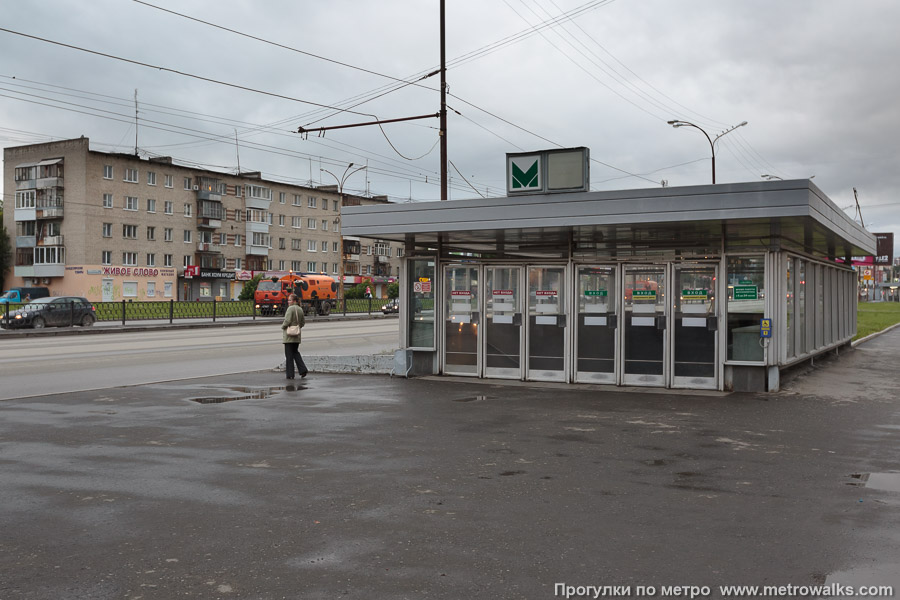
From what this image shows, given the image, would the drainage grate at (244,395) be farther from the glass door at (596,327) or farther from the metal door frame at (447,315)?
the glass door at (596,327)

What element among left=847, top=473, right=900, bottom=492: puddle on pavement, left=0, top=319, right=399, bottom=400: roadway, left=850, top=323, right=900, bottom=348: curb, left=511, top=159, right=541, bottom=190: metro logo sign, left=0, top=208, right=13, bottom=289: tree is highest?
left=0, top=208, right=13, bottom=289: tree

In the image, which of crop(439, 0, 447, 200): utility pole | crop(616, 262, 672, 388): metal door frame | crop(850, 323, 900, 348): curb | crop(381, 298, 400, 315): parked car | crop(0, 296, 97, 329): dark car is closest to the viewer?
crop(616, 262, 672, 388): metal door frame

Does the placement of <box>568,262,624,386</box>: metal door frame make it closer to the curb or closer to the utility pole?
the utility pole

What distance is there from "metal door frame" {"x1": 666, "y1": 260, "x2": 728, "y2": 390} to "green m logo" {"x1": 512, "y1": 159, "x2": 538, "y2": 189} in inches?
109

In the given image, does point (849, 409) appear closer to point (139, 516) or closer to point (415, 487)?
point (415, 487)

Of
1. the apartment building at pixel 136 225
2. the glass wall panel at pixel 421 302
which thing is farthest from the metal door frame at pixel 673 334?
the apartment building at pixel 136 225

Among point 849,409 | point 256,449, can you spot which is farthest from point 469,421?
point 849,409

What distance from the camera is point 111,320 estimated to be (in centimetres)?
3866

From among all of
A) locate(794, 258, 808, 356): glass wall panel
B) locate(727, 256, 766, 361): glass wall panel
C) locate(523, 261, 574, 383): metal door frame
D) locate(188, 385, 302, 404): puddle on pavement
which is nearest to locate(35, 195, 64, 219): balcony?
locate(188, 385, 302, 404): puddle on pavement

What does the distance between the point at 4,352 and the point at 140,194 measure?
168 feet

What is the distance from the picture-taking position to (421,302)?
1562cm

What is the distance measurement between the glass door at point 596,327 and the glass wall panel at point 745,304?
1.93m

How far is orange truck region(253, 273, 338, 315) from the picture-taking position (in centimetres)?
4944

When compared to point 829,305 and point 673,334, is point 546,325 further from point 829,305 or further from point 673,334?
point 829,305
